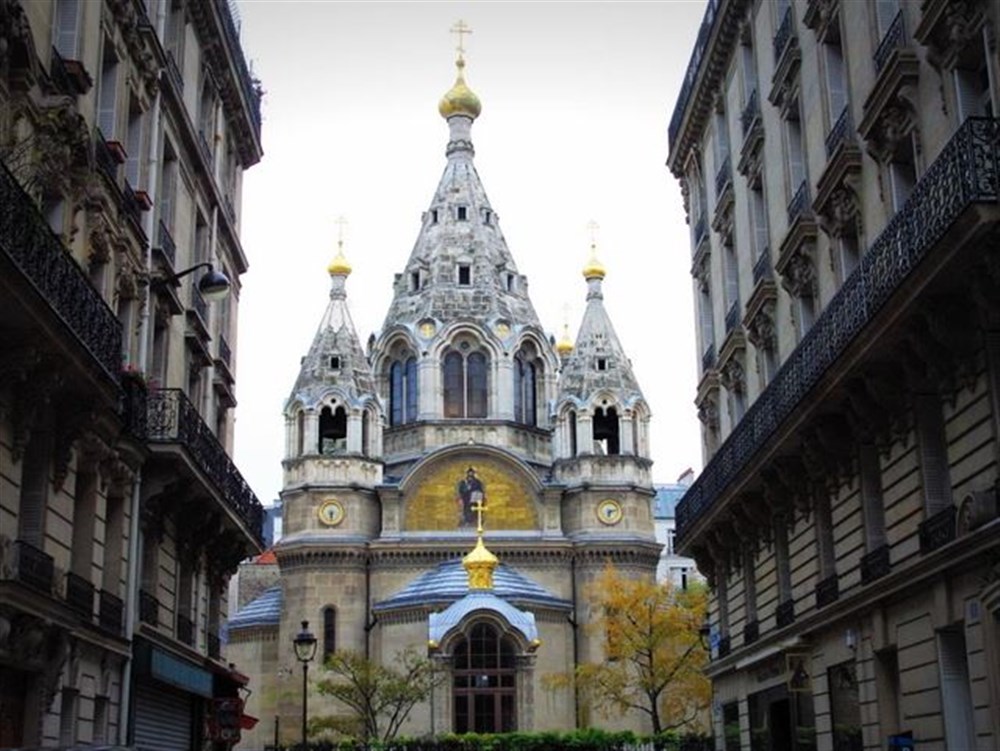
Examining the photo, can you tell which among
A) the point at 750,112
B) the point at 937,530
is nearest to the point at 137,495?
the point at 937,530

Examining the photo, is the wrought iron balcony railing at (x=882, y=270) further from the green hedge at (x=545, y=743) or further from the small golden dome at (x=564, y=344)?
the small golden dome at (x=564, y=344)

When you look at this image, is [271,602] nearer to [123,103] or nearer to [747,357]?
[747,357]

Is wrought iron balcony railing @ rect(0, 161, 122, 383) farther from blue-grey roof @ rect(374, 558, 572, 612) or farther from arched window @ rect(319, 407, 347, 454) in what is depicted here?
arched window @ rect(319, 407, 347, 454)

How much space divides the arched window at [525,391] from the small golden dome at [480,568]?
9.87 meters

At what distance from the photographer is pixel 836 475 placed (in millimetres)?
21797

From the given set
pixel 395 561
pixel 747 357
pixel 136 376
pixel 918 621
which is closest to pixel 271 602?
pixel 395 561

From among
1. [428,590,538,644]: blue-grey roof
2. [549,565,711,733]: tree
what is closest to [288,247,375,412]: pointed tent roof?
[428,590,538,644]: blue-grey roof

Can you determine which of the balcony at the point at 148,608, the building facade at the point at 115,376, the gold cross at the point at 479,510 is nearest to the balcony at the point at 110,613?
the building facade at the point at 115,376

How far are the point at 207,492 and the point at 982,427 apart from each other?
45.7 feet

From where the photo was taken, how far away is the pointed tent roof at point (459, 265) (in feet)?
239

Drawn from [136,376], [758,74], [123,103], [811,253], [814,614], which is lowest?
[814,614]

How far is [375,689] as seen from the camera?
196 feet

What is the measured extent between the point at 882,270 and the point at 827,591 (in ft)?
20.5

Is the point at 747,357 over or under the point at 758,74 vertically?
under
